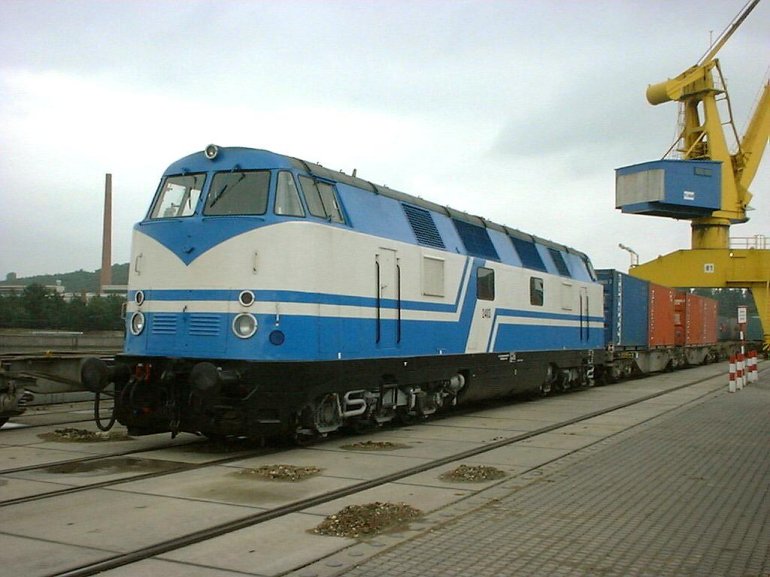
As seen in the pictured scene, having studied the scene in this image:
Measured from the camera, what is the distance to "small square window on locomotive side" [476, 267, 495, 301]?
14719mm

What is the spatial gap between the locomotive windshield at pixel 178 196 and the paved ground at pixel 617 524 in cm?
574

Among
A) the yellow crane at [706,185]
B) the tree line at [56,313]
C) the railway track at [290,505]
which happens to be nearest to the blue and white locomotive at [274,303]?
the railway track at [290,505]

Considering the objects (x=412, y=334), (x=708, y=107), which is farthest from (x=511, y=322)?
(x=708, y=107)

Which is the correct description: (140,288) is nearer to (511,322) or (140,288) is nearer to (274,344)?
(274,344)

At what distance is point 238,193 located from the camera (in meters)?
10.1

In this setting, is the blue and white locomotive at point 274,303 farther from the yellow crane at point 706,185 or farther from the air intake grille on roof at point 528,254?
the yellow crane at point 706,185

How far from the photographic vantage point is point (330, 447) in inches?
417

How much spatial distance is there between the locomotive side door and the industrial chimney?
49.8 meters

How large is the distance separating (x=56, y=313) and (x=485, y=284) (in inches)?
1041

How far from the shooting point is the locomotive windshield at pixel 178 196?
1043 centimetres

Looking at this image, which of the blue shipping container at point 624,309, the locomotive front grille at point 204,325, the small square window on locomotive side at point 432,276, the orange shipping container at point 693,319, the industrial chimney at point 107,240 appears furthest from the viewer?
the industrial chimney at point 107,240

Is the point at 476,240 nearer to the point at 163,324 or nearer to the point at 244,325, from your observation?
the point at 244,325

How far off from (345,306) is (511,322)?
649 centimetres

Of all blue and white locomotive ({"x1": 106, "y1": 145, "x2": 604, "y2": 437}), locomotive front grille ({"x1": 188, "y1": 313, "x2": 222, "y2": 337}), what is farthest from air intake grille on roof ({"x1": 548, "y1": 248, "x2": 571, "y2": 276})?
locomotive front grille ({"x1": 188, "y1": 313, "x2": 222, "y2": 337})
